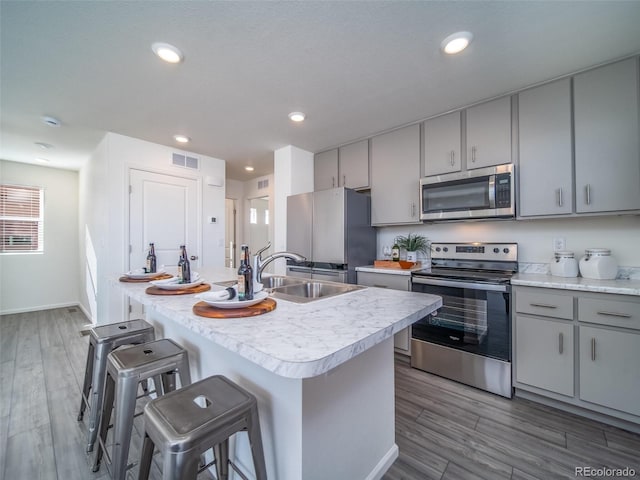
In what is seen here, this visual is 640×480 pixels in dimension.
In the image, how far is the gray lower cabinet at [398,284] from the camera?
2654 millimetres

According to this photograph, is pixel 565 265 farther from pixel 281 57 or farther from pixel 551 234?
pixel 281 57

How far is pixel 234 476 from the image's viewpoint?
1276 mm

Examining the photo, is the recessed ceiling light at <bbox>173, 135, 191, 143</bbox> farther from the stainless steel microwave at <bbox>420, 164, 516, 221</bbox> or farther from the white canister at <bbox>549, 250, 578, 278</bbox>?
the white canister at <bbox>549, 250, 578, 278</bbox>

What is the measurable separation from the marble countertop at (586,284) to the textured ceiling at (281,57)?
1.59 meters

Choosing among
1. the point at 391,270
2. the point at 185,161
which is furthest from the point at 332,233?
the point at 185,161

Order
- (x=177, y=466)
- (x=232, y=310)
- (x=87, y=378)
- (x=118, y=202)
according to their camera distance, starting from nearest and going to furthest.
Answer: (x=177, y=466), (x=232, y=310), (x=87, y=378), (x=118, y=202)

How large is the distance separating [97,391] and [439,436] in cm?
207

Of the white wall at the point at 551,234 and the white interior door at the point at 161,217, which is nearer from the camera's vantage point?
the white wall at the point at 551,234

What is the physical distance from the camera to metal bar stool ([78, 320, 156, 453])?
1.54 metres

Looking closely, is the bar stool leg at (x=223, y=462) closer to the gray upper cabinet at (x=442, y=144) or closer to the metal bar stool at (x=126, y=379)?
the metal bar stool at (x=126, y=379)

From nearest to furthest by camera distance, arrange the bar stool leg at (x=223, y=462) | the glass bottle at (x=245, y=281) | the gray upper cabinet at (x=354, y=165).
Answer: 1. the bar stool leg at (x=223, y=462)
2. the glass bottle at (x=245, y=281)
3. the gray upper cabinet at (x=354, y=165)

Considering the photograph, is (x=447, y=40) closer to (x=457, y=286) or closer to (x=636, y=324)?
(x=457, y=286)

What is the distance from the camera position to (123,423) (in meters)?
1.16

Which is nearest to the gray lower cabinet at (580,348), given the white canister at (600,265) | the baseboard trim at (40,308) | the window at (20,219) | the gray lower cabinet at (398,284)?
the white canister at (600,265)
